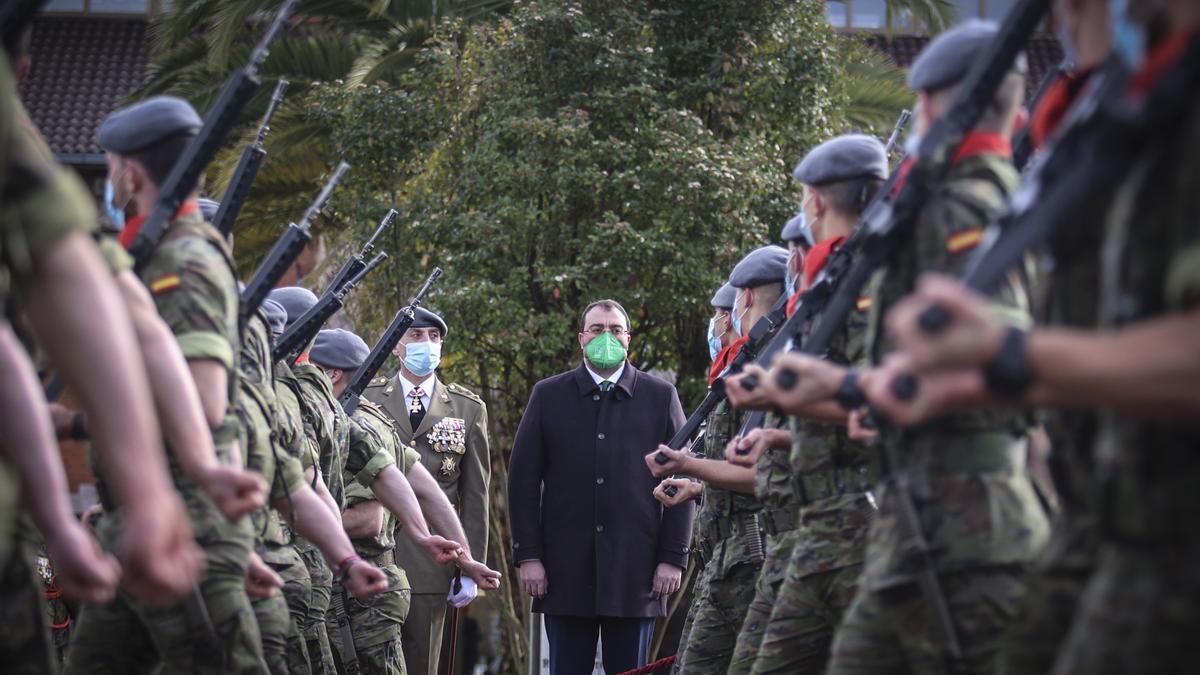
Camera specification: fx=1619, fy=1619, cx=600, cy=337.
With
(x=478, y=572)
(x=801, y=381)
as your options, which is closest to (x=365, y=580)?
(x=801, y=381)

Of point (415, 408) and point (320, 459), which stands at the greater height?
point (320, 459)

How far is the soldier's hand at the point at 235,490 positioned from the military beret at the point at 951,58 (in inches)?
78.3

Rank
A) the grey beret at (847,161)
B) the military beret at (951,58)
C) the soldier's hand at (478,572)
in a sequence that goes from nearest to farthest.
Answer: the military beret at (951,58) → the grey beret at (847,161) → the soldier's hand at (478,572)

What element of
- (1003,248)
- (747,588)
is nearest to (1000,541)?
Answer: (1003,248)

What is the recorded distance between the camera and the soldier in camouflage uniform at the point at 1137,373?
2.37 meters

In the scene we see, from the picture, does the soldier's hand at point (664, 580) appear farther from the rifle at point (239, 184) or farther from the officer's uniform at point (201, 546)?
the officer's uniform at point (201, 546)

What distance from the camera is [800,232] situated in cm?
626

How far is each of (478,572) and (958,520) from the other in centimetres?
459

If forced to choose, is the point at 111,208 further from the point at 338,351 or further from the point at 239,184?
the point at 338,351

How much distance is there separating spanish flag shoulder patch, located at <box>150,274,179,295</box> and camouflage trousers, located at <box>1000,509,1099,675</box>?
8.21 ft

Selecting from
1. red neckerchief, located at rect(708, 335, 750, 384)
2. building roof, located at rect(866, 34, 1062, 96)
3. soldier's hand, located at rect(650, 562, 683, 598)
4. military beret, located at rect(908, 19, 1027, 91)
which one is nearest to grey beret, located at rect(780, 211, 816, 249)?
red neckerchief, located at rect(708, 335, 750, 384)

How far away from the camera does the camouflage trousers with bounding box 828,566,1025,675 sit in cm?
379

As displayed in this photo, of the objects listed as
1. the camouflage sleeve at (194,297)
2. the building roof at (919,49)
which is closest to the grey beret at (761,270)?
the camouflage sleeve at (194,297)

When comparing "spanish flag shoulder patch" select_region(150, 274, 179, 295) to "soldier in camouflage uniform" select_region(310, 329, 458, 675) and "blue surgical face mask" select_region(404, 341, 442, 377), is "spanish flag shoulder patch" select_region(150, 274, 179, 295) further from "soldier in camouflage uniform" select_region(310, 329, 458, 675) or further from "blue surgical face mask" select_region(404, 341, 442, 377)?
"blue surgical face mask" select_region(404, 341, 442, 377)
